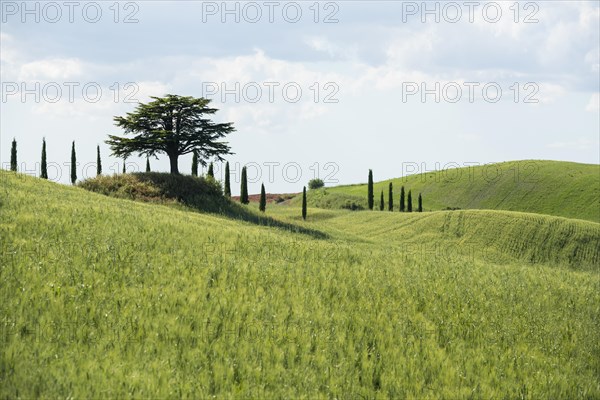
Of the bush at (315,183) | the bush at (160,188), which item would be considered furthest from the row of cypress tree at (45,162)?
the bush at (315,183)

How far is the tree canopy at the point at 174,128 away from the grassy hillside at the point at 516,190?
60.0m

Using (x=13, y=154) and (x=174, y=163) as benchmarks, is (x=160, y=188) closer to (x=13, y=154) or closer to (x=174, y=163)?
(x=174, y=163)

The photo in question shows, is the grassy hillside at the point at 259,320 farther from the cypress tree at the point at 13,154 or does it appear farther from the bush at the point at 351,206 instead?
the bush at the point at 351,206

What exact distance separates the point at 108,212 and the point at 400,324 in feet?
47.1

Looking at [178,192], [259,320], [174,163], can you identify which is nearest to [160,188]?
[178,192]

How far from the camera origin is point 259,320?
41.7 ft

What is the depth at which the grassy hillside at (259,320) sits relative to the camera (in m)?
10.2

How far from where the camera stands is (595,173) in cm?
11838

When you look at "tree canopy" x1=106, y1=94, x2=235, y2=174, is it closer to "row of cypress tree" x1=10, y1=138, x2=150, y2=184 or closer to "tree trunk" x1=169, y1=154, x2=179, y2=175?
"tree trunk" x1=169, y1=154, x2=179, y2=175

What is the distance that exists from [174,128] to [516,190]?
274 feet

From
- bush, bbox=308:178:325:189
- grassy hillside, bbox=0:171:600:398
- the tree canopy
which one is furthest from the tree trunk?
bush, bbox=308:178:325:189

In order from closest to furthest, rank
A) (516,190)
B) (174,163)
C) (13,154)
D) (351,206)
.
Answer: (174,163) → (13,154) → (351,206) → (516,190)

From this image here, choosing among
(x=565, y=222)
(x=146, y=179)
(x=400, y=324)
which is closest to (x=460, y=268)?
(x=400, y=324)

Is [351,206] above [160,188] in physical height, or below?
below
